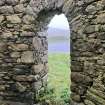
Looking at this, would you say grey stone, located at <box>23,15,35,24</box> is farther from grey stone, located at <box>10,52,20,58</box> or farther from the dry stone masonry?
grey stone, located at <box>10,52,20,58</box>

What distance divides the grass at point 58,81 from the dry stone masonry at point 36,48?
0.29 m

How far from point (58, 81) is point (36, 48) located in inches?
79.6

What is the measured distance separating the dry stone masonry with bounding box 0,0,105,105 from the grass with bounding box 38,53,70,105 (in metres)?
0.29

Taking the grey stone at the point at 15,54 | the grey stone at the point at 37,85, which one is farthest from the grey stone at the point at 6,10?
the grey stone at the point at 37,85

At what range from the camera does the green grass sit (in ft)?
19.2

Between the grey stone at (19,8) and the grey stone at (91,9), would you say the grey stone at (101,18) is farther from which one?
the grey stone at (19,8)

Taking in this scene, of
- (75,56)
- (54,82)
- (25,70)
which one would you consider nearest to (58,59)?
(54,82)

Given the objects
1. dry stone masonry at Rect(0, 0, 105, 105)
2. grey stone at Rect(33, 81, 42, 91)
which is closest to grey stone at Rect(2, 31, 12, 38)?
dry stone masonry at Rect(0, 0, 105, 105)

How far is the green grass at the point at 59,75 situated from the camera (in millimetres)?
5844

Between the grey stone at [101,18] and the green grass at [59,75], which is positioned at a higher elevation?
the grey stone at [101,18]

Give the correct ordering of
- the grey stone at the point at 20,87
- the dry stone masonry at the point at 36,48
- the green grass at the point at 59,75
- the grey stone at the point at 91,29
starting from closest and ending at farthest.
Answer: the grey stone at the point at 91,29, the dry stone masonry at the point at 36,48, the grey stone at the point at 20,87, the green grass at the point at 59,75

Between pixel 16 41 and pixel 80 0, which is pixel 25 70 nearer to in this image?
pixel 16 41

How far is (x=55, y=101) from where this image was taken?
530 cm

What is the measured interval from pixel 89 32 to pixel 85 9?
1.30 feet
